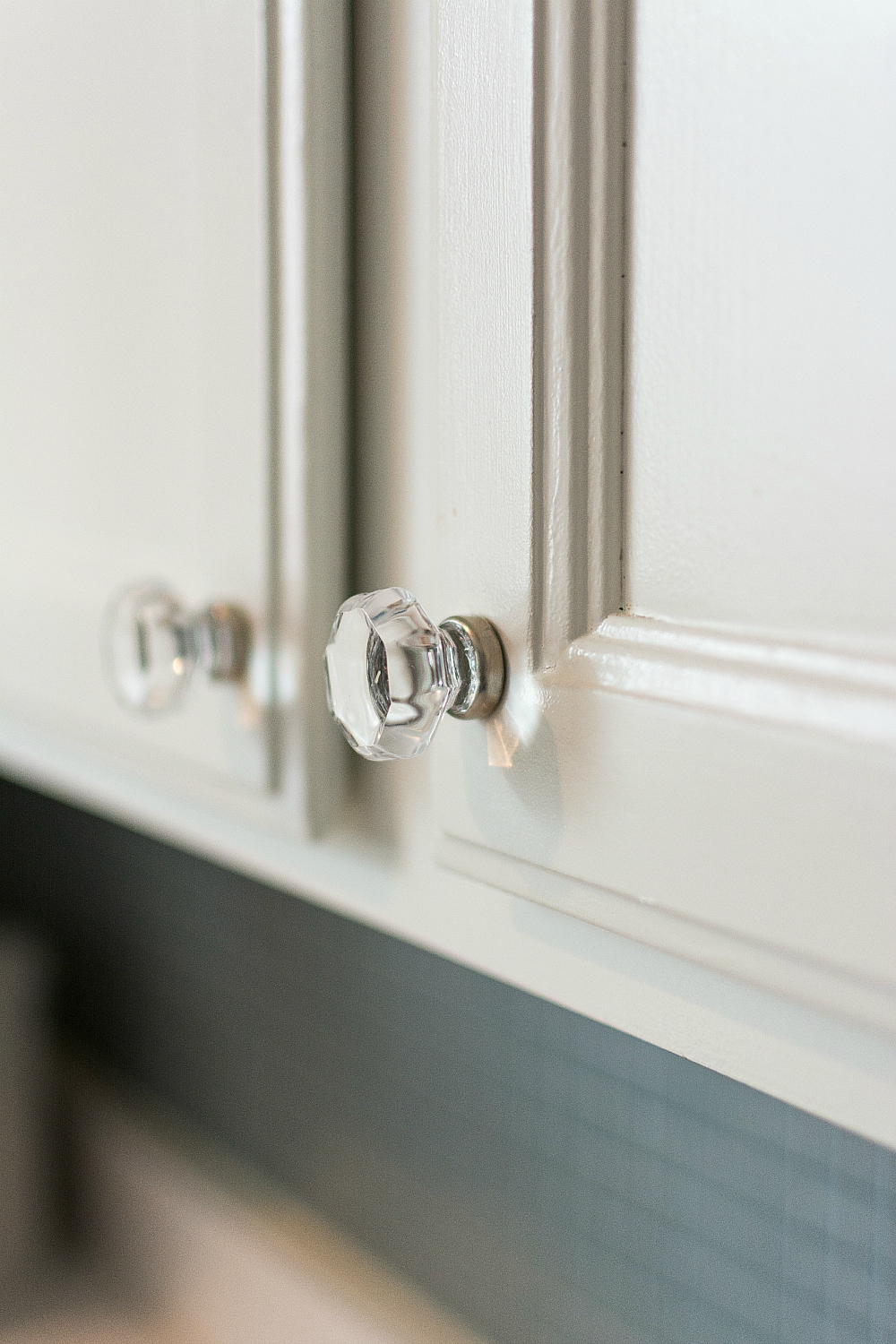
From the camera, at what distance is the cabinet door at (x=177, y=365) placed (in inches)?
10.8

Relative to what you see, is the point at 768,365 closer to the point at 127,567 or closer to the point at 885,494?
the point at 885,494

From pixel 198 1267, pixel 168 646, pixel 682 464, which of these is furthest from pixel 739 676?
pixel 198 1267

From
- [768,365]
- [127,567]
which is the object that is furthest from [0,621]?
[768,365]

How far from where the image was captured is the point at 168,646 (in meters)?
0.29

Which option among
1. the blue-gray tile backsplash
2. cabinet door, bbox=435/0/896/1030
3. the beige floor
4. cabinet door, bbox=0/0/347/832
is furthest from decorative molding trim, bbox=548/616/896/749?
the beige floor

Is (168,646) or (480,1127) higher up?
(168,646)

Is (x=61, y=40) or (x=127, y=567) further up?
(x=61, y=40)

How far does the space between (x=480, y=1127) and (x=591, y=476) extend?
46 cm

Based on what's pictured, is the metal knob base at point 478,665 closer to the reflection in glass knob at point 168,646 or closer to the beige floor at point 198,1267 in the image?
the reflection in glass knob at point 168,646

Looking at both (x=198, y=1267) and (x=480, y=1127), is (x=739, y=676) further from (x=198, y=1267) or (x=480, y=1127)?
(x=198, y=1267)

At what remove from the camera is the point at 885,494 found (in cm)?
16

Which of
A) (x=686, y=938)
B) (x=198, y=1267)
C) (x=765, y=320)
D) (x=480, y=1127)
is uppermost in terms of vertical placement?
(x=765, y=320)

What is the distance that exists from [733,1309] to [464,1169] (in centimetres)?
17

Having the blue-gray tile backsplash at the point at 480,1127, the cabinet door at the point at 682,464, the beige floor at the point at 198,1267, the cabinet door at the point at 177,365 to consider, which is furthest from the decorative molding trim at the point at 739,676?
the beige floor at the point at 198,1267
